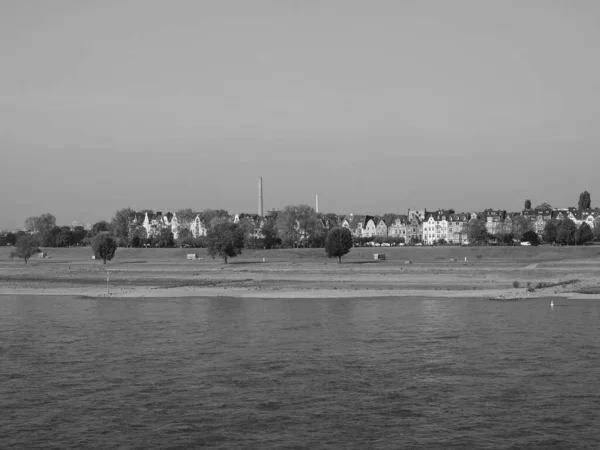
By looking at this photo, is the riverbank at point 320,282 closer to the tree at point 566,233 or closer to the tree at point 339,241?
the tree at point 339,241

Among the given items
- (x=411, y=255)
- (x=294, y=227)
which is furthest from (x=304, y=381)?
(x=294, y=227)

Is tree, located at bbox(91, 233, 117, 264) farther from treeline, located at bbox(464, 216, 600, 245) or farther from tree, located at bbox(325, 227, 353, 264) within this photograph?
treeline, located at bbox(464, 216, 600, 245)

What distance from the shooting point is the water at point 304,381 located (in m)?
23.8

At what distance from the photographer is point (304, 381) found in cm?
3069

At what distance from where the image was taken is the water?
935 inches

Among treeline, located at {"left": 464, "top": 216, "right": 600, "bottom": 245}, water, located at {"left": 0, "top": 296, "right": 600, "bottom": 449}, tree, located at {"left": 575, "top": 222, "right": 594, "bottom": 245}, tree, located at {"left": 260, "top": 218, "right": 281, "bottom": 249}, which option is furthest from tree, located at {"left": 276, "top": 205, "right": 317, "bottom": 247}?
water, located at {"left": 0, "top": 296, "right": 600, "bottom": 449}

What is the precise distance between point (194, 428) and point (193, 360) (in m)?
11.2

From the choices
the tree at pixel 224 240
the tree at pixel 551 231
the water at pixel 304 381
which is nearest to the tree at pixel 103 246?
the tree at pixel 224 240

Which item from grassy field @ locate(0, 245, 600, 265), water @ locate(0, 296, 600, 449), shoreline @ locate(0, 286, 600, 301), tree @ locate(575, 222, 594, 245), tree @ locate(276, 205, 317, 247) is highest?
tree @ locate(276, 205, 317, 247)

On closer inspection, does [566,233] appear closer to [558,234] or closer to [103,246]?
[558,234]

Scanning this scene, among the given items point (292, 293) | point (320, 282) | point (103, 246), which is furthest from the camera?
point (103, 246)

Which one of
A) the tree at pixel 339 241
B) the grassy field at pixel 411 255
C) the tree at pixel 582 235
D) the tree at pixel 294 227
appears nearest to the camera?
the tree at pixel 339 241

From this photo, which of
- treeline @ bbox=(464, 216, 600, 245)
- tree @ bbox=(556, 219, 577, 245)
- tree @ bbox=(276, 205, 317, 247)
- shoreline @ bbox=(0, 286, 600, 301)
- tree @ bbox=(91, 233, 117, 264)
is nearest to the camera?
shoreline @ bbox=(0, 286, 600, 301)

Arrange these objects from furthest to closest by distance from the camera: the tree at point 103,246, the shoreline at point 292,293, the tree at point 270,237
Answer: the tree at point 270,237 < the tree at point 103,246 < the shoreline at point 292,293
